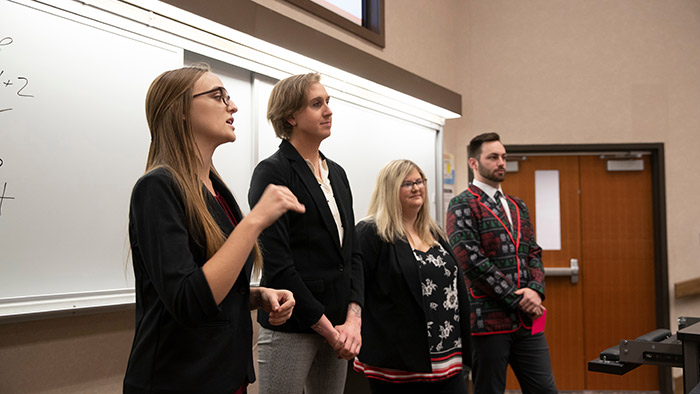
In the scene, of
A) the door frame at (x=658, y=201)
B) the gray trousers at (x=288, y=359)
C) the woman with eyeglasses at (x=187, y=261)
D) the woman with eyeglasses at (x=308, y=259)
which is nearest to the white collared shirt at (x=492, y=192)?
the woman with eyeglasses at (x=308, y=259)

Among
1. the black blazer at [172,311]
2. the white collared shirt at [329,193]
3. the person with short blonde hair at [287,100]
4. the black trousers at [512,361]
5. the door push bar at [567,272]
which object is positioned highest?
the person with short blonde hair at [287,100]

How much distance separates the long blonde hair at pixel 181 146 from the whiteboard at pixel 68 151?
763 mm

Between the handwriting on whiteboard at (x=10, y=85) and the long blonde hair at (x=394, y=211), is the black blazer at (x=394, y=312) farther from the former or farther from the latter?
the handwriting on whiteboard at (x=10, y=85)

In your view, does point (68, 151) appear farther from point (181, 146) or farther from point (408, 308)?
point (408, 308)

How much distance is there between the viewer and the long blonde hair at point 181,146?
123 cm

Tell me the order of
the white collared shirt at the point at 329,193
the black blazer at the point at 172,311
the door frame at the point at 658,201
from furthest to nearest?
the door frame at the point at 658,201
the white collared shirt at the point at 329,193
the black blazer at the point at 172,311

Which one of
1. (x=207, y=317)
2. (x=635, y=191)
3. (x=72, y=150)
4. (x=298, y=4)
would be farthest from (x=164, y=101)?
(x=635, y=191)

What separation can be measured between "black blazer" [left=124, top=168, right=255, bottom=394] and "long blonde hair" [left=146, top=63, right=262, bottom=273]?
0.03m

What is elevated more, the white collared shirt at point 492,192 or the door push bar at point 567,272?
the white collared shirt at point 492,192

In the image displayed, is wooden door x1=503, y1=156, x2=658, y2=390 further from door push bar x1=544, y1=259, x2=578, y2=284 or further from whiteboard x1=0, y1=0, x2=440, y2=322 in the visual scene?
whiteboard x1=0, y1=0, x2=440, y2=322

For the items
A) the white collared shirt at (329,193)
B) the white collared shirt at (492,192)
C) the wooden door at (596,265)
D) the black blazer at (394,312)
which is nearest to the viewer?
the white collared shirt at (329,193)

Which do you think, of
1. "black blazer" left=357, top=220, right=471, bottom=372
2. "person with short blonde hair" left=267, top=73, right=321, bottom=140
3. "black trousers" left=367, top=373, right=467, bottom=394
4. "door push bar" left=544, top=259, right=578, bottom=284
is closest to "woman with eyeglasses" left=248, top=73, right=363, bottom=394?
"person with short blonde hair" left=267, top=73, right=321, bottom=140

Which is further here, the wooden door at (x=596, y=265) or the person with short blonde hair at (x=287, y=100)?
the wooden door at (x=596, y=265)

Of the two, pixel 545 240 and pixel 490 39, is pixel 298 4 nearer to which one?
pixel 490 39
